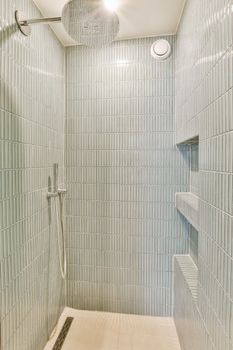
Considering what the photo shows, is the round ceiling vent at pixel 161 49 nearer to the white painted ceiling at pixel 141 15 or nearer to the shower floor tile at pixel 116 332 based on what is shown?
the white painted ceiling at pixel 141 15

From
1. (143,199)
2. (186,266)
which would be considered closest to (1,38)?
(143,199)

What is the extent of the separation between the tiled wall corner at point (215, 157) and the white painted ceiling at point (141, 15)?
1.47 feet

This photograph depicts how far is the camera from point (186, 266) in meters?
1.80

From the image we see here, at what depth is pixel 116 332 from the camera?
1.91 m

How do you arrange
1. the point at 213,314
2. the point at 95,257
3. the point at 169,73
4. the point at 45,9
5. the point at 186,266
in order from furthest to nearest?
the point at 95,257 < the point at 169,73 < the point at 186,266 < the point at 45,9 < the point at 213,314

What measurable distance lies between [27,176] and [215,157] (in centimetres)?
105

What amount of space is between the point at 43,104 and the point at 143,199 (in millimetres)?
1061

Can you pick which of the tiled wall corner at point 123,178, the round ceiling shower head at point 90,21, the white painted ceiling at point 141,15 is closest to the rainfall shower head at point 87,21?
the round ceiling shower head at point 90,21

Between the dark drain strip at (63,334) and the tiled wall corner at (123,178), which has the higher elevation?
the tiled wall corner at (123,178)

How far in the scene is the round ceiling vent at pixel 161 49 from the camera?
1.99 metres

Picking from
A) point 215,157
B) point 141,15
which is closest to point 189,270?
point 215,157

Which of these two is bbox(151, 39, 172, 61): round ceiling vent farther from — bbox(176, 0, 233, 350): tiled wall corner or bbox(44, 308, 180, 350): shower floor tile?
bbox(44, 308, 180, 350): shower floor tile

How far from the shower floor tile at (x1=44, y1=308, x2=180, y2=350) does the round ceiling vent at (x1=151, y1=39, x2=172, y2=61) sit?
2.12 m

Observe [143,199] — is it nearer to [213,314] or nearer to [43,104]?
[43,104]
